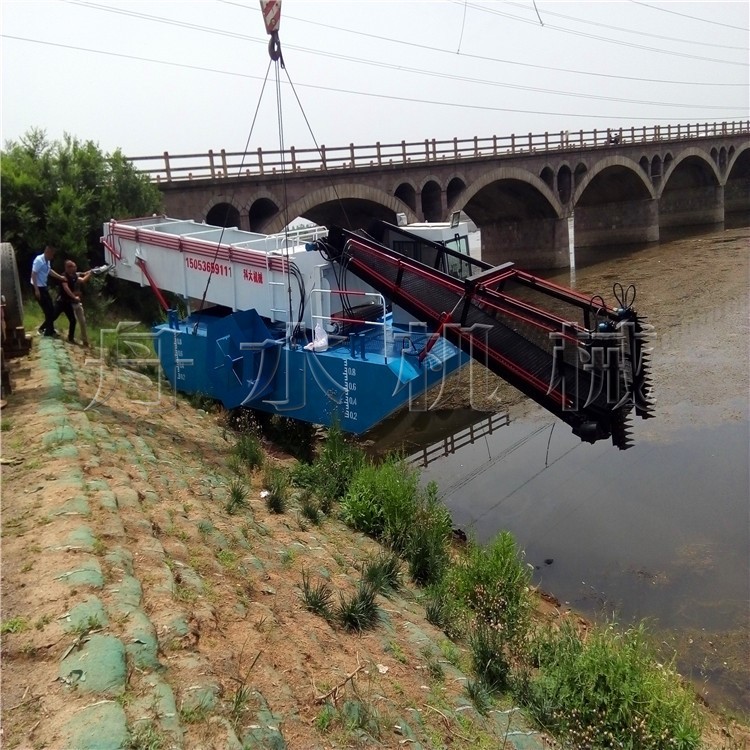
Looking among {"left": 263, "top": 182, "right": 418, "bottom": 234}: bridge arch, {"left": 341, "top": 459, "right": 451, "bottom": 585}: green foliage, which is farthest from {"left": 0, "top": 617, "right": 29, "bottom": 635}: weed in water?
{"left": 263, "top": 182, "right": 418, "bottom": 234}: bridge arch

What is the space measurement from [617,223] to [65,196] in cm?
4213

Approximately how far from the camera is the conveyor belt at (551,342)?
344 inches

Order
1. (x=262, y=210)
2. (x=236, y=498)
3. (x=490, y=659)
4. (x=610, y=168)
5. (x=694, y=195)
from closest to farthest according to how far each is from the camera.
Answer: (x=490, y=659) → (x=236, y=498) → (x=262, y=210) → (x=610, y=168) → (x=694, y=195)

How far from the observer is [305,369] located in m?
11.1

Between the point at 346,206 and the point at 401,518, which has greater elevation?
the point at 346,206

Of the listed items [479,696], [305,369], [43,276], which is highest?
[43,276]

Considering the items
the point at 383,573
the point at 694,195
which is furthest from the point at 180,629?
the point at 694,195

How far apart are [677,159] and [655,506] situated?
4811 centimetres

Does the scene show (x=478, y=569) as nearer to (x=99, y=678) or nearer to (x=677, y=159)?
(x=99, y=678)

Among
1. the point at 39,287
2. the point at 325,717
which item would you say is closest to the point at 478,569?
the point at 325,717

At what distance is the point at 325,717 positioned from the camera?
408 cm

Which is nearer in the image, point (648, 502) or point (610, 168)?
point (648, 502)

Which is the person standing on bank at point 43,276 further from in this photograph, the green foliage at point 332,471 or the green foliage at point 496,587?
the green foliage at point 496,587

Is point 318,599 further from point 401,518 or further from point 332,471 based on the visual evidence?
point 332,471
